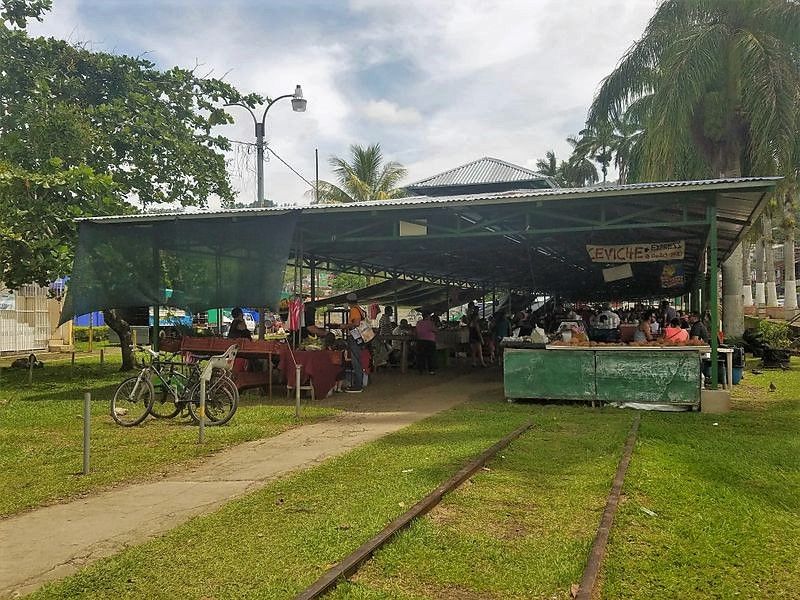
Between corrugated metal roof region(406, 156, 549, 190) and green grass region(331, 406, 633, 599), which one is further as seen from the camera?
corrugated metal roof region(406, 156, 549, 190)

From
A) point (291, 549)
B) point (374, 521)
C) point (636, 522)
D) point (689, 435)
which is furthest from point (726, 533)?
point (689, 435)

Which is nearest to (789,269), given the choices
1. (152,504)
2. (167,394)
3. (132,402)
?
(167,394)

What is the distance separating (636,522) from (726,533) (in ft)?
1.97

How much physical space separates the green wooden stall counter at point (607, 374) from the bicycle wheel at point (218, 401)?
4.36 meters

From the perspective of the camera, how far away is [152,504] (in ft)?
18.7

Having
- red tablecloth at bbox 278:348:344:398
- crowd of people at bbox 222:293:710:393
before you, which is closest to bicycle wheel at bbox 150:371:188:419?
red tablecloth at bbox 278:348:344:398

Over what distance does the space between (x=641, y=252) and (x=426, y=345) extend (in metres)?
6.00

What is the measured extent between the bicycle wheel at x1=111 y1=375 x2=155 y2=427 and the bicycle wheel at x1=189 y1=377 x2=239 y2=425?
22.7 inches

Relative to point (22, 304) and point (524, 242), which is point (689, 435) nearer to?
point (524, 242)

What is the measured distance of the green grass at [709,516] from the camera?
13.4 ft

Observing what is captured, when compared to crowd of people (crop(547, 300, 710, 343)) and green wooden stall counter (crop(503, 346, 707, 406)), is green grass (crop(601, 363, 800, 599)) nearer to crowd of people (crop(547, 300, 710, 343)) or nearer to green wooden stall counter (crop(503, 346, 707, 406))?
green wooden stall counter (crop(503, 346, 707, 406))

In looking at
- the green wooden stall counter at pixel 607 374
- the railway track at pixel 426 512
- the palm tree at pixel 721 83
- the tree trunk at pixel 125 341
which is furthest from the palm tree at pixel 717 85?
the tree trunk at pixel 125 341

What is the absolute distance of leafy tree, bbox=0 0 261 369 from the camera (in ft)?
44.6

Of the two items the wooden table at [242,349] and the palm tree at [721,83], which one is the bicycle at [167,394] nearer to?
the wooden table at [242,349]
